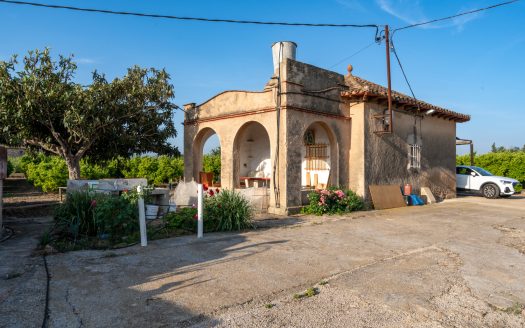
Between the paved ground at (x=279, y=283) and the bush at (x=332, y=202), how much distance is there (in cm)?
352

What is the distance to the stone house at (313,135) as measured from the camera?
37.0ft

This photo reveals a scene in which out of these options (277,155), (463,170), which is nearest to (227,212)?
(277,155)

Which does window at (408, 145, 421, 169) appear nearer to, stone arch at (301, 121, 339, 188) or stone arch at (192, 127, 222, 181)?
stone arch at (301, 121, 339, 188)

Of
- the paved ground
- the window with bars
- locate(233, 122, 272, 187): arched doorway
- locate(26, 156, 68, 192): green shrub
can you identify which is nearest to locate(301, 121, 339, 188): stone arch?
the window with bars

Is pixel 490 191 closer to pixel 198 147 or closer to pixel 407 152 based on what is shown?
pixel 407 152

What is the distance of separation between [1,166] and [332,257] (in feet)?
21.4

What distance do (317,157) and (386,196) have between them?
299 centimetres

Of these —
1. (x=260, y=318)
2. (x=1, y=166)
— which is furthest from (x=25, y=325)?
(x=1, y=166)

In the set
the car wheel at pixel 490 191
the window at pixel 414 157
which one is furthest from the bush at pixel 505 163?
the window at pixel 414 157

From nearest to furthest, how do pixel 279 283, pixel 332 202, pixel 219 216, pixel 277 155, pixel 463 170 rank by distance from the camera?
pixel 279 283 < pixel 219 216 < pixel 277 155 < pixel 332 202 < pixel 463 170

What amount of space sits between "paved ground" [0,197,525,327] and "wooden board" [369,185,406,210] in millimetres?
5134

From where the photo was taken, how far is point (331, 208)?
38.3 ft

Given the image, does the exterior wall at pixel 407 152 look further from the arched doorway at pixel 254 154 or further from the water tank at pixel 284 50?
the arched doorway at pixel 254 154

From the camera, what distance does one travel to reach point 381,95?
42.5ft
